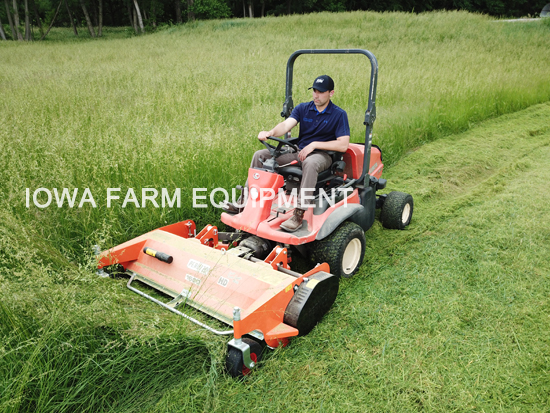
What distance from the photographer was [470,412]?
7.30ft

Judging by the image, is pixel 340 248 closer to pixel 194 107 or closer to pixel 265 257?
pixel 265 257

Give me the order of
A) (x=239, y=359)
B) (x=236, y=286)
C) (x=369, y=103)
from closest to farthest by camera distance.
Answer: (x=239, y=359) → (x=236, y=286) → (x=369, y=103)

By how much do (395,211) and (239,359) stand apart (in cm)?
264

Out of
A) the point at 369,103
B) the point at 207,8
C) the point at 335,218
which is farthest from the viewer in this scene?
the point at 207,8

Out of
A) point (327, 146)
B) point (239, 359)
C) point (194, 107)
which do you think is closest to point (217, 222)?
point (327, 146)

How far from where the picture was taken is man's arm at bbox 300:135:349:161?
3.50 m

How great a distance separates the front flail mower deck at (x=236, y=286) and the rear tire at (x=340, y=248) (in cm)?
21

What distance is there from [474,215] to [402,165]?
6.70 feet

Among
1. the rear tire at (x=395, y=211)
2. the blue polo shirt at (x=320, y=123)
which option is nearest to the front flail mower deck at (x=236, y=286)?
the blue polo shirt at (x=320, y=123)

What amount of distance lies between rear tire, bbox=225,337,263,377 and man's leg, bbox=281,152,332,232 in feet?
3.31

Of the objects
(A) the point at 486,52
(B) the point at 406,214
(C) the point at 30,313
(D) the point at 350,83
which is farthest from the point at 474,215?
(A) the point at 486,52

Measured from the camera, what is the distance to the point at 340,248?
3.23m

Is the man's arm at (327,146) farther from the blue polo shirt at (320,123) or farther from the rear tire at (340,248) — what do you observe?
the rear tire at (340,248)

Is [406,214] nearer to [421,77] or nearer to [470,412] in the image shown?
[470,412]
